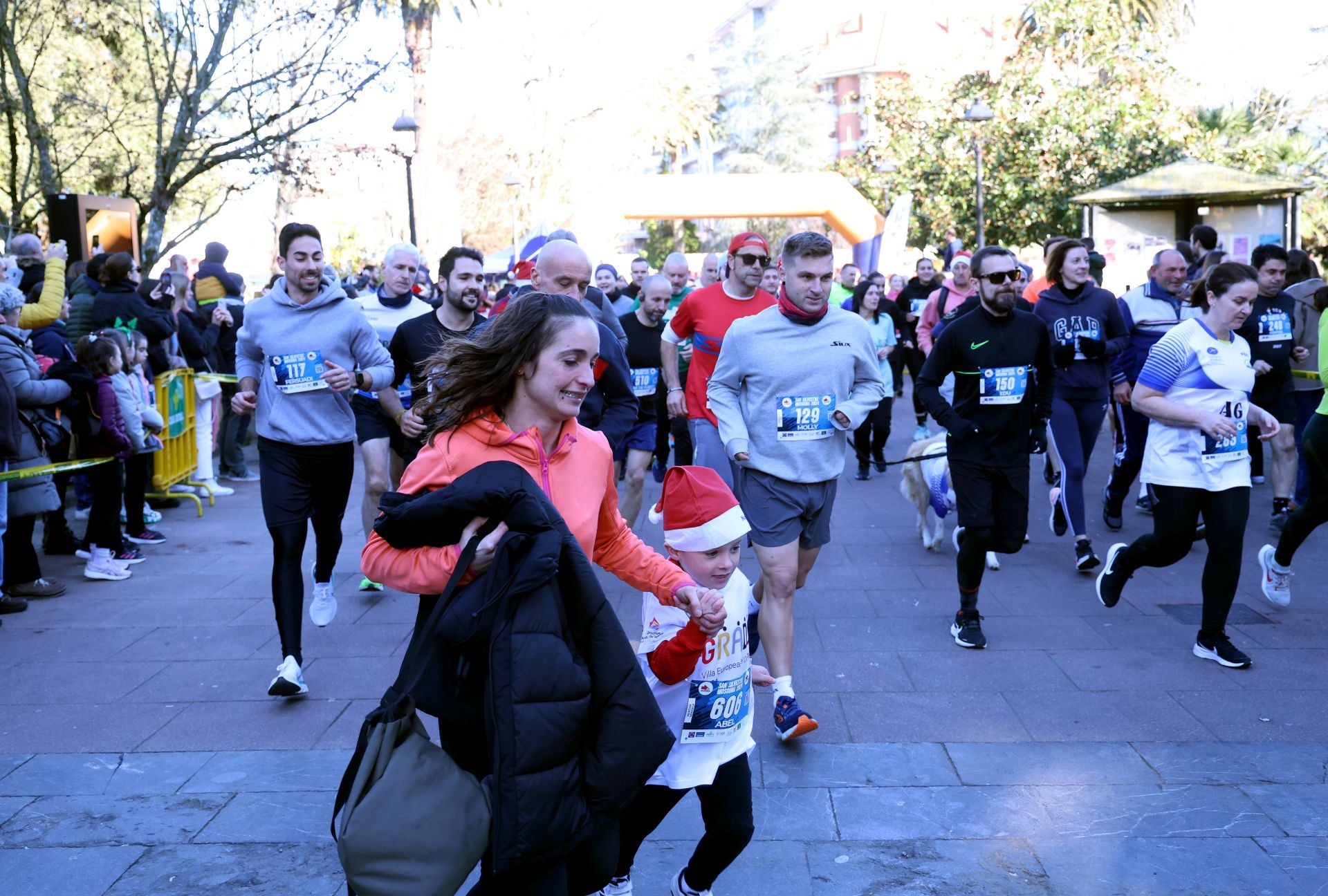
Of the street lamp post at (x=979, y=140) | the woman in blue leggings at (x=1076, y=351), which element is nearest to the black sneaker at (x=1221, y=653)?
the woman in blue leggings at (x=1076, y=351)

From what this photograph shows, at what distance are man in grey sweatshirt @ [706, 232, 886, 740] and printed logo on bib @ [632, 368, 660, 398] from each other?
4.26 m

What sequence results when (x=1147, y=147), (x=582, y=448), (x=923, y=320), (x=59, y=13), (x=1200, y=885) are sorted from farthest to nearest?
(x=1147, y=147)
(x=59, y=13)
(x=923, y=320)
(x=1200, y=885)
(x=582, y=448)

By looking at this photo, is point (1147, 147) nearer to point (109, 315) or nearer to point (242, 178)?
point (242, 178)

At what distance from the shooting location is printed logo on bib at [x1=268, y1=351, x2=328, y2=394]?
5.86 m

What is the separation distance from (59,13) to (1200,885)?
14.3 m

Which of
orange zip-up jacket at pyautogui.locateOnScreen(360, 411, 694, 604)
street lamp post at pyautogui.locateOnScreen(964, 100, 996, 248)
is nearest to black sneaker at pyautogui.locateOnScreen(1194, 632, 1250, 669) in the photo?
orange zip-up jacket at pyautogui.locateOnScreen(360, 411, 694, 604)

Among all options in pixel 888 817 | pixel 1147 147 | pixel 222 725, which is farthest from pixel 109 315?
pixel 1147 147

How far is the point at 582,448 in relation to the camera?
3.03m

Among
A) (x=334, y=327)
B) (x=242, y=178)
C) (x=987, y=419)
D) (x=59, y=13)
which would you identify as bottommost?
(x=987, y=419)

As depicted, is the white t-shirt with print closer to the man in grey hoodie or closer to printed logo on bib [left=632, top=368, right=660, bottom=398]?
the man in grey hoodie

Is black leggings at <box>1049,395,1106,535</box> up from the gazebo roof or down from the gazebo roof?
down

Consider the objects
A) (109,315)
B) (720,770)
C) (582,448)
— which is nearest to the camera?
(582,448)

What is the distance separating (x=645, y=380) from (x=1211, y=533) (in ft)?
15.7

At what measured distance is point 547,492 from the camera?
2.89 meters
